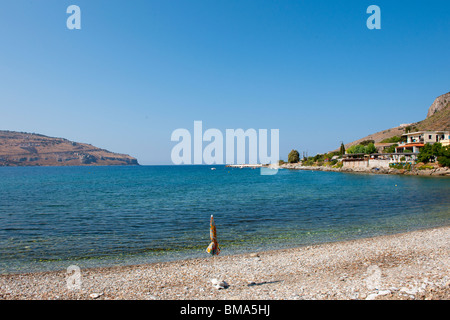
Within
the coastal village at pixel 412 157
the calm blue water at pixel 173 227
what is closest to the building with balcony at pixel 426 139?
the coastal village at pixel 412 157

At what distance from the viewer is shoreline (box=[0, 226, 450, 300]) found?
9133 mm

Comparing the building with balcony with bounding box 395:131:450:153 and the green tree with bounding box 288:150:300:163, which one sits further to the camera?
the green tree with bounding box 288:150:300:163

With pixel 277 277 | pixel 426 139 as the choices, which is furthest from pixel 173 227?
pixel 426 139

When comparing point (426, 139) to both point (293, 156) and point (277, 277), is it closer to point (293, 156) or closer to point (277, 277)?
→ point (293, 156)

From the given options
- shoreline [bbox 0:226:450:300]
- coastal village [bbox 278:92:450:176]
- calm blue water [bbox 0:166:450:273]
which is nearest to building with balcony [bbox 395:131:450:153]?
coastal village [bbox 278:92:450:176]

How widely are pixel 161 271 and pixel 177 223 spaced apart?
35.3 feet

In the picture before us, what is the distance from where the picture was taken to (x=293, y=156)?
193750mm

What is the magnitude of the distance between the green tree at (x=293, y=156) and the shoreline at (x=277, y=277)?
181 meters

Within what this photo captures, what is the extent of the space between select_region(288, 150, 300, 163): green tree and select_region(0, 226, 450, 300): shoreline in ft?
593

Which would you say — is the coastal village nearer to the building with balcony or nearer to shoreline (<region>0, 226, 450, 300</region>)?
the building with balcony

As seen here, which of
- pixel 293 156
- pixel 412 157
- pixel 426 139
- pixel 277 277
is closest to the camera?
pixel 277 277

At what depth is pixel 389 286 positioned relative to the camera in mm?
9227

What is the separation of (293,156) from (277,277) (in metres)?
188
